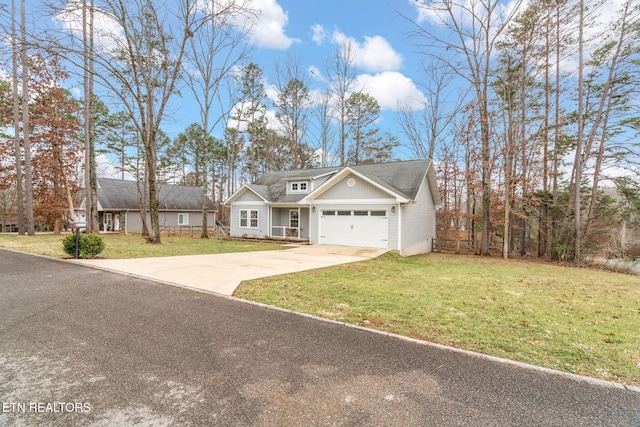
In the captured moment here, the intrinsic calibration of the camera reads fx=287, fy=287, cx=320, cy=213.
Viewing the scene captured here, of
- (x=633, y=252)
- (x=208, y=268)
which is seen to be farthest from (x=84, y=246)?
(x=633, y=252)

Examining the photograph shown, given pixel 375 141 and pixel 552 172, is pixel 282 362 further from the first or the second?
pixel 375 141

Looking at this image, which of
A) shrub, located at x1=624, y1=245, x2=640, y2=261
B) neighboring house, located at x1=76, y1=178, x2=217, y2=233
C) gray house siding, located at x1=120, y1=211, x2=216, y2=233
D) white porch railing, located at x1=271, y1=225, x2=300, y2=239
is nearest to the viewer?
shrub, located at x1=624, y1=245, x2=640, y2=261

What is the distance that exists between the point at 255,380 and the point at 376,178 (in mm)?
13543

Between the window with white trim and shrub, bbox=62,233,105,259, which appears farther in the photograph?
the window with white trim

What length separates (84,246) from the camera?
378 inches

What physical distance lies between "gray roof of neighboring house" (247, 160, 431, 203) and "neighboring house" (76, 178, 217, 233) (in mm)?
9738

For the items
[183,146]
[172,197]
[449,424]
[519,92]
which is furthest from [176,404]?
[183,146]

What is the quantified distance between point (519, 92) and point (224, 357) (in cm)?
2041

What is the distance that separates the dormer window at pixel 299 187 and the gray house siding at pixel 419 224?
7.29 metres

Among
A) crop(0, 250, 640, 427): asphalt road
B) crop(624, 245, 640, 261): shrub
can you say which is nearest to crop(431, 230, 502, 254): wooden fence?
crop(624, 245, 640, 261): shrub

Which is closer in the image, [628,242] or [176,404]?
[176,404]

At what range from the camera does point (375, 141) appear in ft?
92.0

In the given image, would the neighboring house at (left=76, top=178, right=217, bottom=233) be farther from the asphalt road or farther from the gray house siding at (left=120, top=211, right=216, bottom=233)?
the asphalt road

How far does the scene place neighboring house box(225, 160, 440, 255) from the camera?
14.4m
